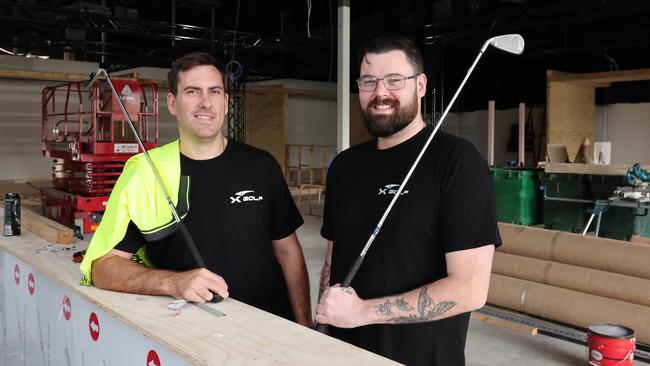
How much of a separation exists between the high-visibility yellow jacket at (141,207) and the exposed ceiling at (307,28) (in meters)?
7.61

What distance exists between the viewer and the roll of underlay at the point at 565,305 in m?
4.73

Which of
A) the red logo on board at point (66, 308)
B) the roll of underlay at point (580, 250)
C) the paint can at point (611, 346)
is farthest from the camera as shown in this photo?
the roll of underlay at point (580, 250)

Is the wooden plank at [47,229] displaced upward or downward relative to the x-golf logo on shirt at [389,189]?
downward

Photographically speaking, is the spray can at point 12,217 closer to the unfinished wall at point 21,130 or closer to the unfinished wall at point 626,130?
the unfinished wall at point 21,130

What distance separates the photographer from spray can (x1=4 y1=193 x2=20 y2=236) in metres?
3.73

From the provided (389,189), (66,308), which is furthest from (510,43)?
(66,308)

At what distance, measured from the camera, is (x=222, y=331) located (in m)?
1.73

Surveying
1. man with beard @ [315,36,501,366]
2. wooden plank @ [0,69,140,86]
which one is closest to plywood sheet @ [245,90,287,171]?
wooden plank @ [0,69,140,86]

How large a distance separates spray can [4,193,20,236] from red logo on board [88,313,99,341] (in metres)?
1.53

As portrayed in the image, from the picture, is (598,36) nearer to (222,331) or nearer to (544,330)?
(544,330)

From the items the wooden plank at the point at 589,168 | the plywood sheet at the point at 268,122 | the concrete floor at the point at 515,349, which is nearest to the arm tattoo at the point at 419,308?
the concrete floor at the point at 515,349

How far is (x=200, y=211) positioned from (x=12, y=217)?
80.0 inches

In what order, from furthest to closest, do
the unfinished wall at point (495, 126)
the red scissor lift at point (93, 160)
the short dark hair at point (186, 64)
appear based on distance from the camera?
1. the unfinished wall at point (495, 126)
2. the red scissor lift at point (93, 160)
3. the short dark hair at point (186, 64)

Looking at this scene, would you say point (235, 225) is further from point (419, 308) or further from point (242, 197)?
point (419, 308)
